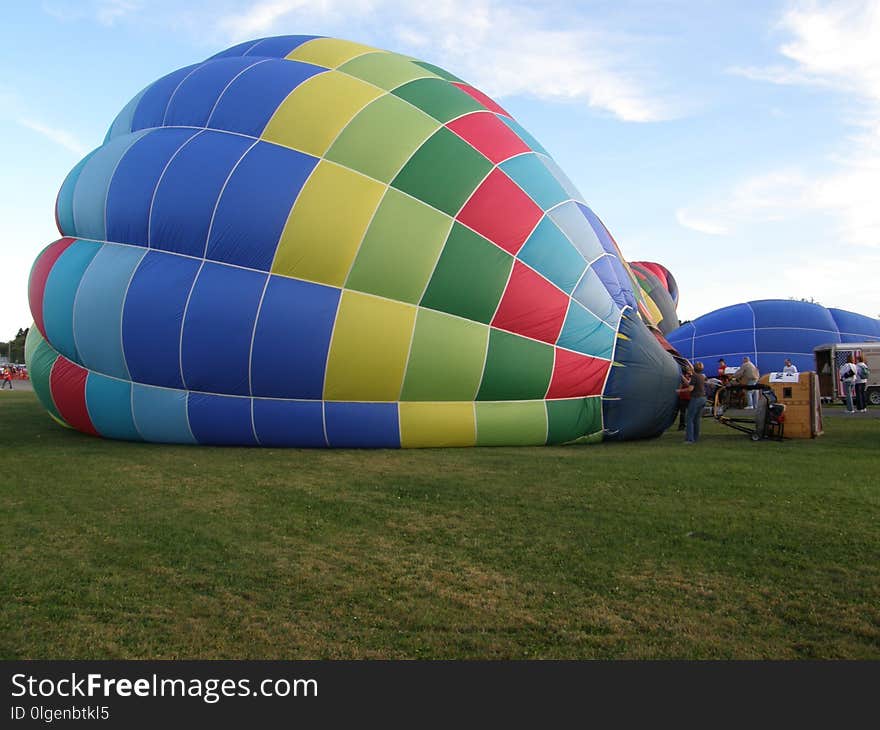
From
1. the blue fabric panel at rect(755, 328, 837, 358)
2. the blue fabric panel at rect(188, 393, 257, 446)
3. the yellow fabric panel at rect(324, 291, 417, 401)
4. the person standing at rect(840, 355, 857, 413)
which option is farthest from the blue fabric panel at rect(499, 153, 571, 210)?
the blue fabric panel at rect(755, 328, 837, 358)

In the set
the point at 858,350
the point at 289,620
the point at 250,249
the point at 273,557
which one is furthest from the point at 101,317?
the point at 858,350

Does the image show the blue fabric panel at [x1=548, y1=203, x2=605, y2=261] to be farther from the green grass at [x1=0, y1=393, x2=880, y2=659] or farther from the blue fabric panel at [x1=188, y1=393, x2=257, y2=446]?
the blue fabric panel at [x1=188, y1=393, x2=257, y2=446]

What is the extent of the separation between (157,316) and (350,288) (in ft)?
8.26

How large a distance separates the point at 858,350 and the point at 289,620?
19268mm

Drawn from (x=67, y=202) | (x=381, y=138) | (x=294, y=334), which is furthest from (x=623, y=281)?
(x=67, y=202)

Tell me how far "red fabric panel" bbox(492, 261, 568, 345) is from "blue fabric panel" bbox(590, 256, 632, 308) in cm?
91

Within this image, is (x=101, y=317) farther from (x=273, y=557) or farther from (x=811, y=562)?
(x=811, y=562)

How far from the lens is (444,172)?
371 inches

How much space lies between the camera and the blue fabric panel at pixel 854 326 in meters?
21.8

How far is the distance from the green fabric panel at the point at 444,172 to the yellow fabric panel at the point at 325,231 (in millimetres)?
472

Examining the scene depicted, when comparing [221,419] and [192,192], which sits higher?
[192,192]

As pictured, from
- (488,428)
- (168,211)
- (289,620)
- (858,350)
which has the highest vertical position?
(168,211)

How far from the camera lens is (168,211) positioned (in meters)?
9.59

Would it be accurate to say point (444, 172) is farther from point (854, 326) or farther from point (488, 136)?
point (854, 326)
